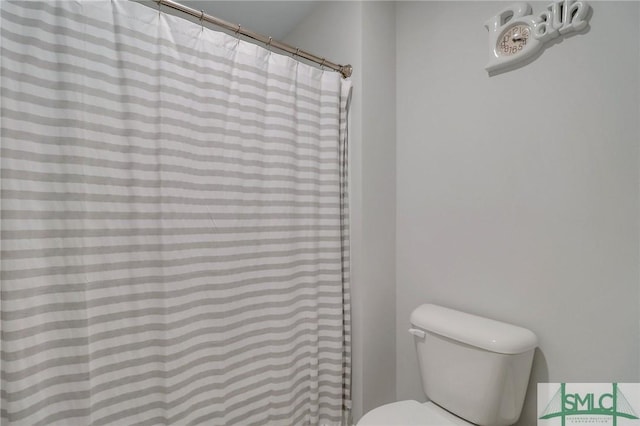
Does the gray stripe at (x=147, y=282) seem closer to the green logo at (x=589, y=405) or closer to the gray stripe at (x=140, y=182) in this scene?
the gray stripe at (x=140, y=182)

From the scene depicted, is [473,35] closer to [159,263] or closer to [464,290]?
[464,290]

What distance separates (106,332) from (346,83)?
1344 mm

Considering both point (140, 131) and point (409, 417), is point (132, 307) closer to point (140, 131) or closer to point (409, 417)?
point (140, 131)

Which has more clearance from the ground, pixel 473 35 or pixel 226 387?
pixel 473 35

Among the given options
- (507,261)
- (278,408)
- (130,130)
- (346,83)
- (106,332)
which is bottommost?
(278,408)

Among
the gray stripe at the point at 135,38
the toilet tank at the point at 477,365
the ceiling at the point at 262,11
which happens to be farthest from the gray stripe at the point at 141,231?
the ceiling at the point at 262,11

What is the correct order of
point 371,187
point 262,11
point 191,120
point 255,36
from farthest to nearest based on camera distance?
point 262,11 < point 371,187 < point 255,36 < point 191,120

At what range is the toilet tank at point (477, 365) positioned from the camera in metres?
1.05

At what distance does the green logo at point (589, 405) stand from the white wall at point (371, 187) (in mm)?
662

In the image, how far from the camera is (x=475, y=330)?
112cm

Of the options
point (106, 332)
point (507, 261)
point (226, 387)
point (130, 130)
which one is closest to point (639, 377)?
point (507, 261)

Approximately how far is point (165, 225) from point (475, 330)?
114 cm

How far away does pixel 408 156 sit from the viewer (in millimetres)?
1524

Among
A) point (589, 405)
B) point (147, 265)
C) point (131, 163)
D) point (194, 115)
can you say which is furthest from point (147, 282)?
point (589, 405)
